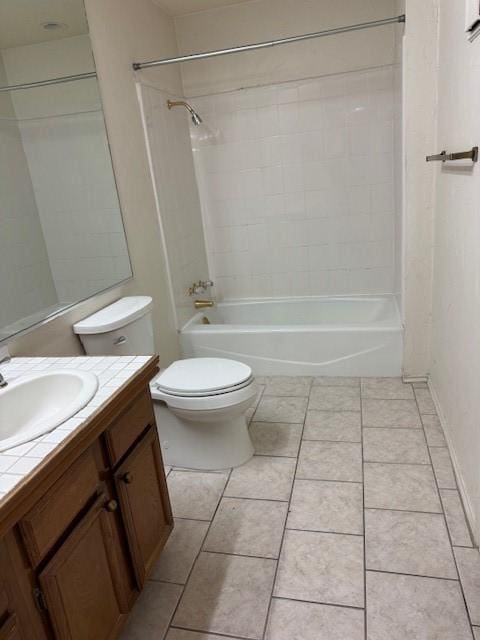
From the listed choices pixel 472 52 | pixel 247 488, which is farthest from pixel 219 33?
pixel 247 488

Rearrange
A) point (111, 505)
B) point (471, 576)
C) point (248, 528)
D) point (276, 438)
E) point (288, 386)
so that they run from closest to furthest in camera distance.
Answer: point (111, 505) < point (471, 576) < point (248, 528) < point (276, 438) < point (288, 386)

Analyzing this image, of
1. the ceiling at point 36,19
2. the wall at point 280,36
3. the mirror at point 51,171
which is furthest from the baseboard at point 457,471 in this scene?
the ceiling at point 36,19

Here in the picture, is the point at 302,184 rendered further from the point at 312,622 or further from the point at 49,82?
the point at 312,622

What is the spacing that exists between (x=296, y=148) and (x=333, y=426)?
1948mm

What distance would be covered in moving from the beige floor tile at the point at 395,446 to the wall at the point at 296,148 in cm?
140

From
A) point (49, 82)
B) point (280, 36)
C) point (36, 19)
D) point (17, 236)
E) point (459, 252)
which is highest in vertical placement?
point (280, 36)

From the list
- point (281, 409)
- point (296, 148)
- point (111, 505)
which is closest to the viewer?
point (111, 505)

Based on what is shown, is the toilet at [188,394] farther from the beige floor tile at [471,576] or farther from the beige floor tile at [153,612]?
the beige floor tile at [471,576]

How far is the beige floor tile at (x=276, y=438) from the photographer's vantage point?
86.9 inches

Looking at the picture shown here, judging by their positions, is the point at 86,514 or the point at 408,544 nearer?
the point at 86,514

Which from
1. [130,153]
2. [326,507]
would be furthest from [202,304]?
[326,507]

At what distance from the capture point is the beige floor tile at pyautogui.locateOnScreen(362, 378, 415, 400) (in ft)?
8.49

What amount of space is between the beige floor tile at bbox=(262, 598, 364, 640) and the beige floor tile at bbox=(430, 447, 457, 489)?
0.71 metres

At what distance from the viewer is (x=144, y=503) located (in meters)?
1.39
